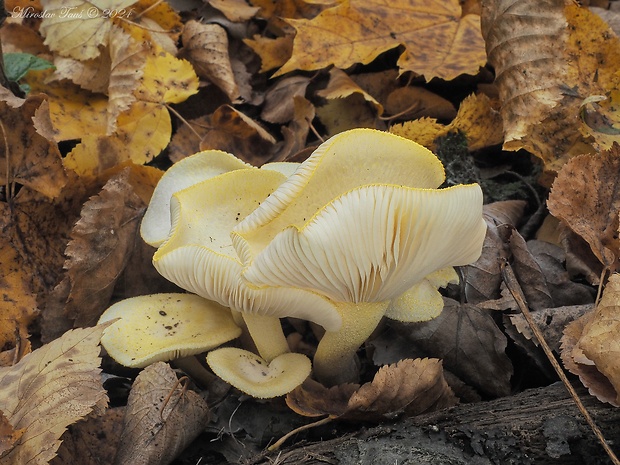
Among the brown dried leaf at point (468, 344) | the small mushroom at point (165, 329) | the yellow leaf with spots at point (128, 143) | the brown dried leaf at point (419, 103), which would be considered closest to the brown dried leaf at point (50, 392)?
the small mushroom at point (165, 329)

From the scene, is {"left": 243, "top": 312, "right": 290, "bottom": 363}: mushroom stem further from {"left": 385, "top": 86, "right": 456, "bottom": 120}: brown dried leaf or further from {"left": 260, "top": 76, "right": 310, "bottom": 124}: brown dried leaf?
{"left": 385, "top": 86, "right": 456, "bottom": 120}: brown dried leaf

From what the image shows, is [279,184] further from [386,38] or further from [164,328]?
[386,38]

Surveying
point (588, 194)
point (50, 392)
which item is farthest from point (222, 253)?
point (588, 194)

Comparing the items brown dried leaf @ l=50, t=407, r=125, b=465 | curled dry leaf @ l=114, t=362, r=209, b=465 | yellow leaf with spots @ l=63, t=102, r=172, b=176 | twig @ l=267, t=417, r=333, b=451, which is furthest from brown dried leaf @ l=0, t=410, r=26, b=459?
yellow leaf with spots @ l=63, t=102, r=172, b=176

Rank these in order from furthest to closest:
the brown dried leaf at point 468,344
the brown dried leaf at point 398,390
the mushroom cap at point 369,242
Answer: the brown dried leaf at point 468,344 < the brown dried leaf at point 398,390 < the mushroom cap at point 369,242

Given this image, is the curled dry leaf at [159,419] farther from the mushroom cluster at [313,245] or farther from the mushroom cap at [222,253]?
the mushroom cap at [222,253]
